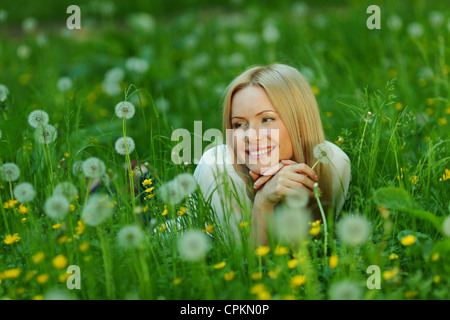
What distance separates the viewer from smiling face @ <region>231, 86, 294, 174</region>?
1.81 meters

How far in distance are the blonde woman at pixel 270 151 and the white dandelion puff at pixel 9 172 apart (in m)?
0.63

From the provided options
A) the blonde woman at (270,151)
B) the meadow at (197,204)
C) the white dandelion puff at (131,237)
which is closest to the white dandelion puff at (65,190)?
the meadow at (197,204)

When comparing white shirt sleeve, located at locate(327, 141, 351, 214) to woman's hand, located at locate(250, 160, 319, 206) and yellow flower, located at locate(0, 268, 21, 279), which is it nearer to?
woman's hand, located at locate(250, 160, 319, 206)

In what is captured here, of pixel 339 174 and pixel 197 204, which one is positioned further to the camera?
pixel 339 174

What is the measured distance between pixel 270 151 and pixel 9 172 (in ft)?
2.88

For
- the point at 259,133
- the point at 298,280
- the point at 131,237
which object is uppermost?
the point at 259,133

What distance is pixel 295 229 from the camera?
135 centimetres

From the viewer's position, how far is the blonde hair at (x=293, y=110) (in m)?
1.86

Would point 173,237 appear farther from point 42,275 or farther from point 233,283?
point 42,275

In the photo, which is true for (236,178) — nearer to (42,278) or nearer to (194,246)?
(194,246)

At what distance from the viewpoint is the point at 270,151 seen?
1830mm

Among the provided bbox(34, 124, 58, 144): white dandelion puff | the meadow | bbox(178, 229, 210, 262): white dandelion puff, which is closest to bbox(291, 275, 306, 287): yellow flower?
the meadow

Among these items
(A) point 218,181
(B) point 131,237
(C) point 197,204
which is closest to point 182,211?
(C) point 197,204
